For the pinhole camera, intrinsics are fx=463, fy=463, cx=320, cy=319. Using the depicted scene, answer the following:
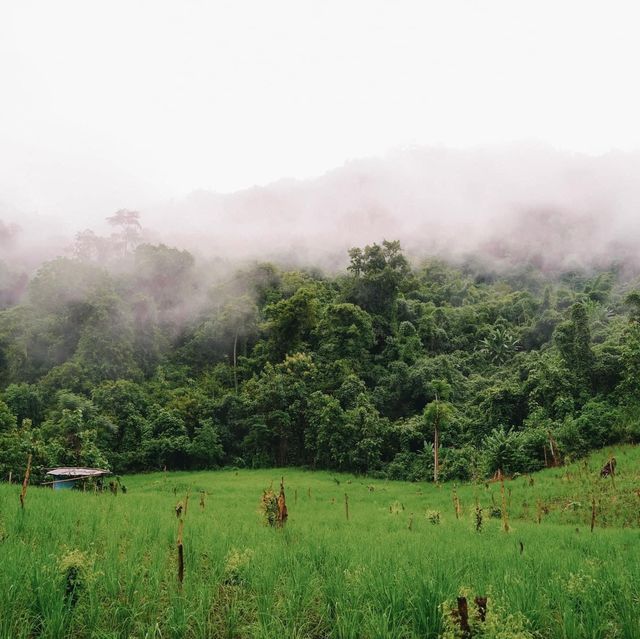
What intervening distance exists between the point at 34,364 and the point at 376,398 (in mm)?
37045

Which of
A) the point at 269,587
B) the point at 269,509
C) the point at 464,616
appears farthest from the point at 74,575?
the point at 269,509

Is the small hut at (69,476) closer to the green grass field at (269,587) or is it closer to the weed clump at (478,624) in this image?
the green grass field at (269,587)

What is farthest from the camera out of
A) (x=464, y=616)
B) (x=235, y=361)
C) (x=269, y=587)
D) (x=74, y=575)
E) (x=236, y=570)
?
(x=235, y=361)

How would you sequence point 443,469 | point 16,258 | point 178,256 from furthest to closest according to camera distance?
point 16,258
point 178,256
point 443,469

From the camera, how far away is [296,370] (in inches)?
1873

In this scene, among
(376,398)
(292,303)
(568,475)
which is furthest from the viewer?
(292,303)

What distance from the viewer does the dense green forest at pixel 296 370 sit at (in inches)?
1329

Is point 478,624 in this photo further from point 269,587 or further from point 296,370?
point 296,370

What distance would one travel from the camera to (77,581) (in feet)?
13.1

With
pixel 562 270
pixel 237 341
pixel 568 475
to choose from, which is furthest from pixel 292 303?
pixel 562 270

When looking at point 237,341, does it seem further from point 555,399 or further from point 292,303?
point 555,399

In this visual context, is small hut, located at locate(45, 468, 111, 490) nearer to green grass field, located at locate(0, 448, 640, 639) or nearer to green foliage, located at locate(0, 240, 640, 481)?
green foliage, located at locate(0, 240, 640, 481)

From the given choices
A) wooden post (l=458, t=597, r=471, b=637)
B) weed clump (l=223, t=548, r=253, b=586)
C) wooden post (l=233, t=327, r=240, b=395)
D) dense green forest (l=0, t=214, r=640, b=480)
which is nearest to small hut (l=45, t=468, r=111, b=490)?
dense green forest (l=0, t=214, r=640, b=480)

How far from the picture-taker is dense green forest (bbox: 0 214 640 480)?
33.8m
